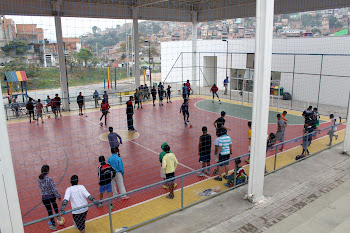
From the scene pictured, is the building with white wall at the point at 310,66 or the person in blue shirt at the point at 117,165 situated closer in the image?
the person in blue shirt at the point at 117,165

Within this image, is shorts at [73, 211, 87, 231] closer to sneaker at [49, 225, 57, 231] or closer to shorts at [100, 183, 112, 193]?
sneaker at [49, 225, 57, 231]

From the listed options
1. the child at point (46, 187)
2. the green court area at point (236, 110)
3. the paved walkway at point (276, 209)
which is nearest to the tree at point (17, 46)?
the child at point (46, 187)

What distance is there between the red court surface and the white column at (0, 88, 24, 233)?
2.14 meters

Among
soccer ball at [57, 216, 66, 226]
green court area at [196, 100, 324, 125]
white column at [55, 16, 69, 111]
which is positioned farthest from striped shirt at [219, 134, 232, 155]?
white column at [55, 16, 69, 111]

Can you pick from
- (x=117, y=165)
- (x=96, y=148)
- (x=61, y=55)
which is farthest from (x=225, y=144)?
(x=61, y=55)

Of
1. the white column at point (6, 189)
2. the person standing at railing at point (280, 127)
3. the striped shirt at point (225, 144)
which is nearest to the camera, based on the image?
the white column at point (6, 189)

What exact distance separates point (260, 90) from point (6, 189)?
5.08 m

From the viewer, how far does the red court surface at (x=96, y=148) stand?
7.85 metres

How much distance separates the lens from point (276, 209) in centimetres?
659

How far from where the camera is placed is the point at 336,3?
16.8 m

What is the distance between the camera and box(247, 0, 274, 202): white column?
241 inches

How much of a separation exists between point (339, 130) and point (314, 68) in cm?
690

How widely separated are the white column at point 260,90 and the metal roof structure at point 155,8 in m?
10.5

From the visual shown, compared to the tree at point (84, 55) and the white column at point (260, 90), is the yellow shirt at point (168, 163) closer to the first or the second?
the white column at point (260, 90)
